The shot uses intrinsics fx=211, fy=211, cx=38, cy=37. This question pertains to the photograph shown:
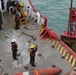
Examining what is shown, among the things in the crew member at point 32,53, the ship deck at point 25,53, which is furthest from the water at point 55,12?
the crew member at point 32,53

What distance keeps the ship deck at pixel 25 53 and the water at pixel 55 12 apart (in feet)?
26.2

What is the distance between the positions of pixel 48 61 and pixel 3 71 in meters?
2.58

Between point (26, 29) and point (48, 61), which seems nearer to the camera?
point (48, 61)

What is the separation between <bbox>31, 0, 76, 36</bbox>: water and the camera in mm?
23578

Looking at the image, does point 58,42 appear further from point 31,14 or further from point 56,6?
point 56,6

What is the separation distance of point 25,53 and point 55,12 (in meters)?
15.1

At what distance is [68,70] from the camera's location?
36.9ft

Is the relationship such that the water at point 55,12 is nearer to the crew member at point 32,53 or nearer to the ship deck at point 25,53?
the ship deck at point 25,53

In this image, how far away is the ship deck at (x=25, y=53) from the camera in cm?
1152

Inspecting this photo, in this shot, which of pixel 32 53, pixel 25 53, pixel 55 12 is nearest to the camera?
pixel 32 53

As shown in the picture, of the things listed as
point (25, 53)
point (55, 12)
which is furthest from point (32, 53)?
point (55, 12)

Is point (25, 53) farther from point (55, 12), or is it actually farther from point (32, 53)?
point (55, 12)

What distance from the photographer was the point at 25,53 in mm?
12656

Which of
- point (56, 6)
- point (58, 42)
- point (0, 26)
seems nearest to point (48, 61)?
point (58, 42)
